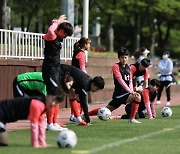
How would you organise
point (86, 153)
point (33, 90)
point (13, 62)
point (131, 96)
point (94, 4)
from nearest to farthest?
point (86, 153)
point (33, 90)
point (131, 96)
point (13, 62)
point (94, 4)

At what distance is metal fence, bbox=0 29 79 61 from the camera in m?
21.2

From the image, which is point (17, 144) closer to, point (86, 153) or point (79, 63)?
point (86, 153)

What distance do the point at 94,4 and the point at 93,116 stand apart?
77.0 feet

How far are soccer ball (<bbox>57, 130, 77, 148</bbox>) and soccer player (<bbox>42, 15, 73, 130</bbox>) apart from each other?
2.97 metres

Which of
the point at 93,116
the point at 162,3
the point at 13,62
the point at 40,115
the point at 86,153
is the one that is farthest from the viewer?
the point at 162,3

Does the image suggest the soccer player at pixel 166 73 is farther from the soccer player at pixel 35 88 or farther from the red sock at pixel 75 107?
the soccer player at pixel 35 88

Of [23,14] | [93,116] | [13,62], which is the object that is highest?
[23,14]

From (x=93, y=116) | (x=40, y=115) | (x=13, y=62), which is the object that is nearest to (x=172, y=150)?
(x=40, y=115)

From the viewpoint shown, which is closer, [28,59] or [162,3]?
[28,59]

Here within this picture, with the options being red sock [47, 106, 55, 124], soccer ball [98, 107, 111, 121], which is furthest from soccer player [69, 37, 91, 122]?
red sock [47, 106, 55, 124]

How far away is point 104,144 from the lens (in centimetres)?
1238

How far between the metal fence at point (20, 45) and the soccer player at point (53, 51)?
21.3 ft

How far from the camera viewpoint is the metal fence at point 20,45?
834 inches

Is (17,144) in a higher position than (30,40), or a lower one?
lower
